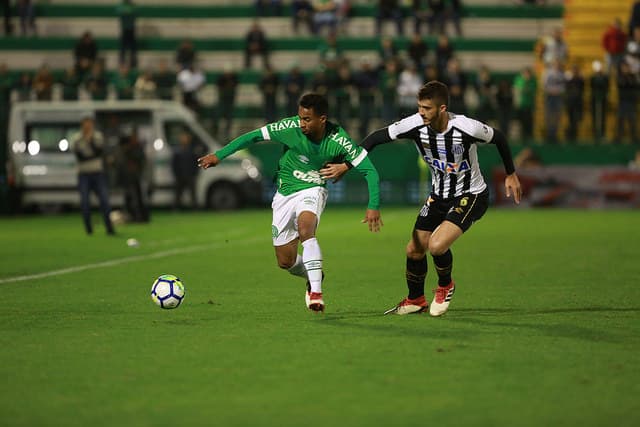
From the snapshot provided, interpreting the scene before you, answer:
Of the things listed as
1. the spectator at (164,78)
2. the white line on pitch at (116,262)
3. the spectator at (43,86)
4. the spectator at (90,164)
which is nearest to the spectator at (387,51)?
the spectator at (164,78)

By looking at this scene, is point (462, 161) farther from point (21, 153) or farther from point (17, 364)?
point (21, 153)

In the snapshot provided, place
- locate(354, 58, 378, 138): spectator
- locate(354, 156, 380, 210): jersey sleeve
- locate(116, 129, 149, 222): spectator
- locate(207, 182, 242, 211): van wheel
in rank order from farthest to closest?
1. locate(354, 58, 378, 138): spectator
2. locate(207, 182, 242, 211): van wheel
3. locate(116, 129, 149, 222): spectator
4. locate(354, 156, 380, 210): jersey sleeve

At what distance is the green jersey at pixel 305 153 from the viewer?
968 cm

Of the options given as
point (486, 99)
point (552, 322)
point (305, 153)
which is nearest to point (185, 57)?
point (486, 99)

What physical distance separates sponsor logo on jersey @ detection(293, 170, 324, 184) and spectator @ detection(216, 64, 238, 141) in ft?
65.6

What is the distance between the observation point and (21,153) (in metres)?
26.9

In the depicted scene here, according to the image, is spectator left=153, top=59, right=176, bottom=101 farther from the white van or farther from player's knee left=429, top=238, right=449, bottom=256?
player's knee left=429, top=238, right=449, bottom=256

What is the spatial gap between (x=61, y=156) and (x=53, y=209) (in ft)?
5.13

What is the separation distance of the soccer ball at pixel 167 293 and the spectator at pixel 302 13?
24.6 metres

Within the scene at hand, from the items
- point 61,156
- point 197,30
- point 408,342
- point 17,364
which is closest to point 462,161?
point 408,342

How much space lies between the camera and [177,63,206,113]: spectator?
1169 inches

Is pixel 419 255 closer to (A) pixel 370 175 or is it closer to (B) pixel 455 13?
(A) pixel 370 175

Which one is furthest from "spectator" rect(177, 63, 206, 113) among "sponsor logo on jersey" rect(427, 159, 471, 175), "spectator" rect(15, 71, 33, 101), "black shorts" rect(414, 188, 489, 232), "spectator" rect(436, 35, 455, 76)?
"sponsor logo on jersey" rect(427, 159, 471, 175)

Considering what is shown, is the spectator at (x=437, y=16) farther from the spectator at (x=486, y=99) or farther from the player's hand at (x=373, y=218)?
the player's hand at (x=373, y=218)
